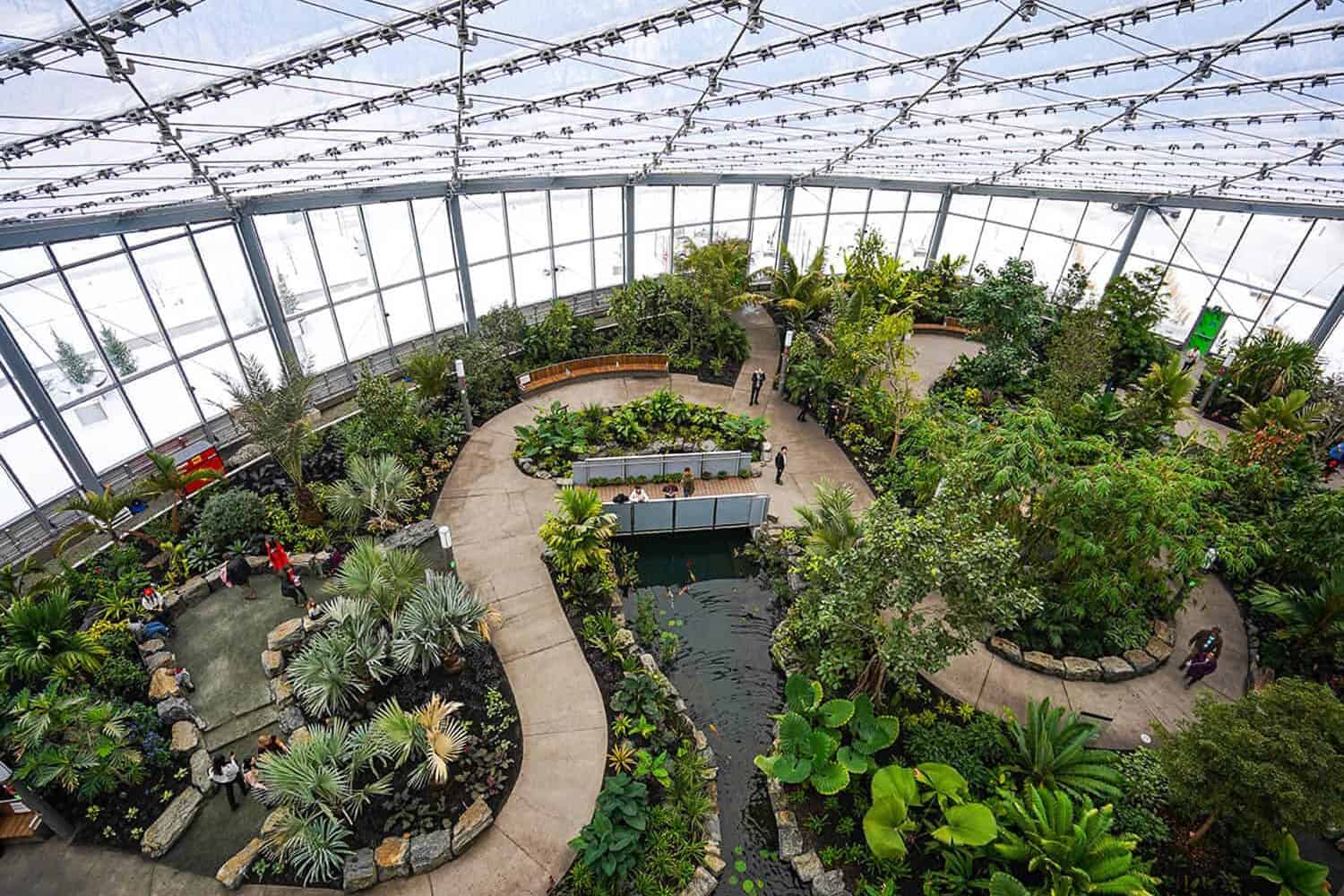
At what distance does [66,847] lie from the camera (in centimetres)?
762

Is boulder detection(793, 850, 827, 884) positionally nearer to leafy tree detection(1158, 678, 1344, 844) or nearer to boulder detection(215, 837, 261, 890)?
leafy tree detection(1158, 678, 1344, 844)

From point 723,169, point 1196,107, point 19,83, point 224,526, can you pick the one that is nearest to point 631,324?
point 723,169

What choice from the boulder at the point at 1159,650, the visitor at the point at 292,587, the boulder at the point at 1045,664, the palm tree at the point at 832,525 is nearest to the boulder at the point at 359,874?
the visitor at the point at 292,587

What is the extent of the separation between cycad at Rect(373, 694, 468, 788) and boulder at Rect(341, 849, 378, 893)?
904 millimetres

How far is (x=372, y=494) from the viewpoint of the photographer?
11695 millimetres

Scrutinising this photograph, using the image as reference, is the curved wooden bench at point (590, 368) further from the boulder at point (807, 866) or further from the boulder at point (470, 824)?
the boulder at point (807, 866)

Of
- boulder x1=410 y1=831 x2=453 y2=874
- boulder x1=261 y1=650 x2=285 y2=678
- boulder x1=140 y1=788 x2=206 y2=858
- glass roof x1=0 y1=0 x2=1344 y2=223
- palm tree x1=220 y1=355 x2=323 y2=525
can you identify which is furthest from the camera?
palm tree x1=220 y1=355 x2=323 y2=525

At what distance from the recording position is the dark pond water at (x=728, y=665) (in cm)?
812

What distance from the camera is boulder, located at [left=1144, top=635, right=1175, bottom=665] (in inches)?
403

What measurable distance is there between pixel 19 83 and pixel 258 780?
7659mm

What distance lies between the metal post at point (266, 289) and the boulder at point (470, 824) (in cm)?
922

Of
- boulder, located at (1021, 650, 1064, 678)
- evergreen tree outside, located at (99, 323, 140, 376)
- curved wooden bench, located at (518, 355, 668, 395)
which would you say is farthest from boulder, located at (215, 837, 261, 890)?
curved wooden bench, located at (518, 355, 668, 395)

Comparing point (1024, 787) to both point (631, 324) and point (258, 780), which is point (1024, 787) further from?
point (631, 324)

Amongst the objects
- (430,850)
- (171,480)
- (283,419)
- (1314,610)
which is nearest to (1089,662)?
(1314,610)
